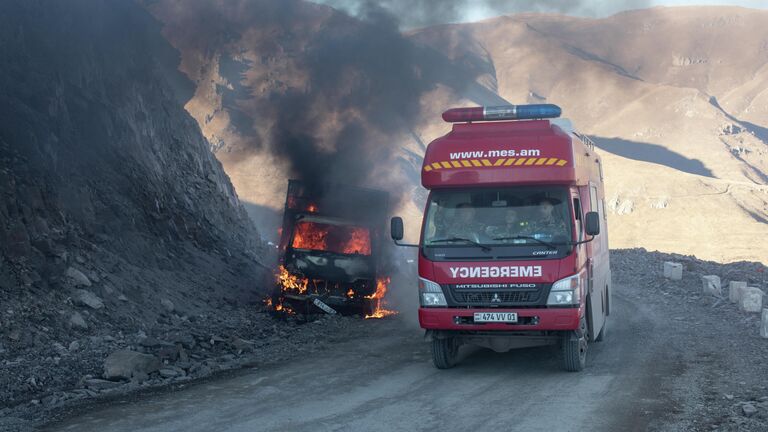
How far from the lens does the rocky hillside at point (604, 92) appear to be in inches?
1925

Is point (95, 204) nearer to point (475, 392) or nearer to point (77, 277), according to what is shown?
point (77, 277)

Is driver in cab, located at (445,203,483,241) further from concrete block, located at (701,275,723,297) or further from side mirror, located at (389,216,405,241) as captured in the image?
concrete block, located at (701,275,723,297)

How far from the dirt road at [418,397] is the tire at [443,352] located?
0.14m

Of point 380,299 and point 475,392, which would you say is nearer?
point 475,392

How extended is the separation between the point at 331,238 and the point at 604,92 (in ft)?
406

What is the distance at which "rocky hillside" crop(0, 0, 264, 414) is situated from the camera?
42.0 feet

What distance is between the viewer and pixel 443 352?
10.6 metres

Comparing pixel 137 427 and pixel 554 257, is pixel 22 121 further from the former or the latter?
pixel 554 257

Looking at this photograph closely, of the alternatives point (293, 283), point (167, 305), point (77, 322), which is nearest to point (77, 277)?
point (77, 322)

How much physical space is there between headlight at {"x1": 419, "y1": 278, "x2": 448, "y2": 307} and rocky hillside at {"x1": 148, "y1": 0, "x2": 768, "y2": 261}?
15111 mm

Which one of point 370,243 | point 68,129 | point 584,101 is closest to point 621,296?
point 370,243

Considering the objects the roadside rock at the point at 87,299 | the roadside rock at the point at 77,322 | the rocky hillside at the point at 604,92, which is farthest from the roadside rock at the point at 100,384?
the rocky hillside at the point at 604,92

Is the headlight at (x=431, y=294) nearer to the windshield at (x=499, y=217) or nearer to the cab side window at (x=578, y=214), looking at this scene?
the windshield at (x=499, y=217)

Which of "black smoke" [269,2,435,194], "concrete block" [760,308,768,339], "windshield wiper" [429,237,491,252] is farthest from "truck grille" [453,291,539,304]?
"black smoke" [269,2,435,194]
